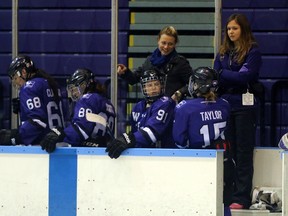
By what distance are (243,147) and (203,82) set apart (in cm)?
99

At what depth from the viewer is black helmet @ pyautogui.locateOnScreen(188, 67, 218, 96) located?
593 centimetres

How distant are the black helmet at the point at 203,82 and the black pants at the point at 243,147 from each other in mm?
798

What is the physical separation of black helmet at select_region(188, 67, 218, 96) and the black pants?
80 centimetres

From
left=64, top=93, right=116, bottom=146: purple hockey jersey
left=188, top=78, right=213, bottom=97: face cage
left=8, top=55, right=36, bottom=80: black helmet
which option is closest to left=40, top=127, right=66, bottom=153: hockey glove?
left=64, top=93, right=116, bottom=146: purple hockey jersey

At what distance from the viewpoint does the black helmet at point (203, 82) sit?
593 cm

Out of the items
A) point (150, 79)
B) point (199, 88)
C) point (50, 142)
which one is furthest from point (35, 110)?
point (199, 88)

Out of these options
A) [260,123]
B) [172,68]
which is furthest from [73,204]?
[260,123]

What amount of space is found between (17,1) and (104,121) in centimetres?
206

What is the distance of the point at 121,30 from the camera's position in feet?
26.8

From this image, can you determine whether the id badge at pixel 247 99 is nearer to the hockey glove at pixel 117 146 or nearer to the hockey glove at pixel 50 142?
the hockey glove at pixel 117 146

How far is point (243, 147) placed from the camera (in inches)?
266

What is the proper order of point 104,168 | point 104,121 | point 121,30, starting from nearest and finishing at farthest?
point 104,168, point 104,121, point 121,30

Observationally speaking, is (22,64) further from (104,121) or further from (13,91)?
(13,91)

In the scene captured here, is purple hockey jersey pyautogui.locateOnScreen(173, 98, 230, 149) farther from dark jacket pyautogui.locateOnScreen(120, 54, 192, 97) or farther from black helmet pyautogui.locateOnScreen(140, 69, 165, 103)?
dark jacket pyautogui.locateOnScreen(120, 54, 192, 97)
